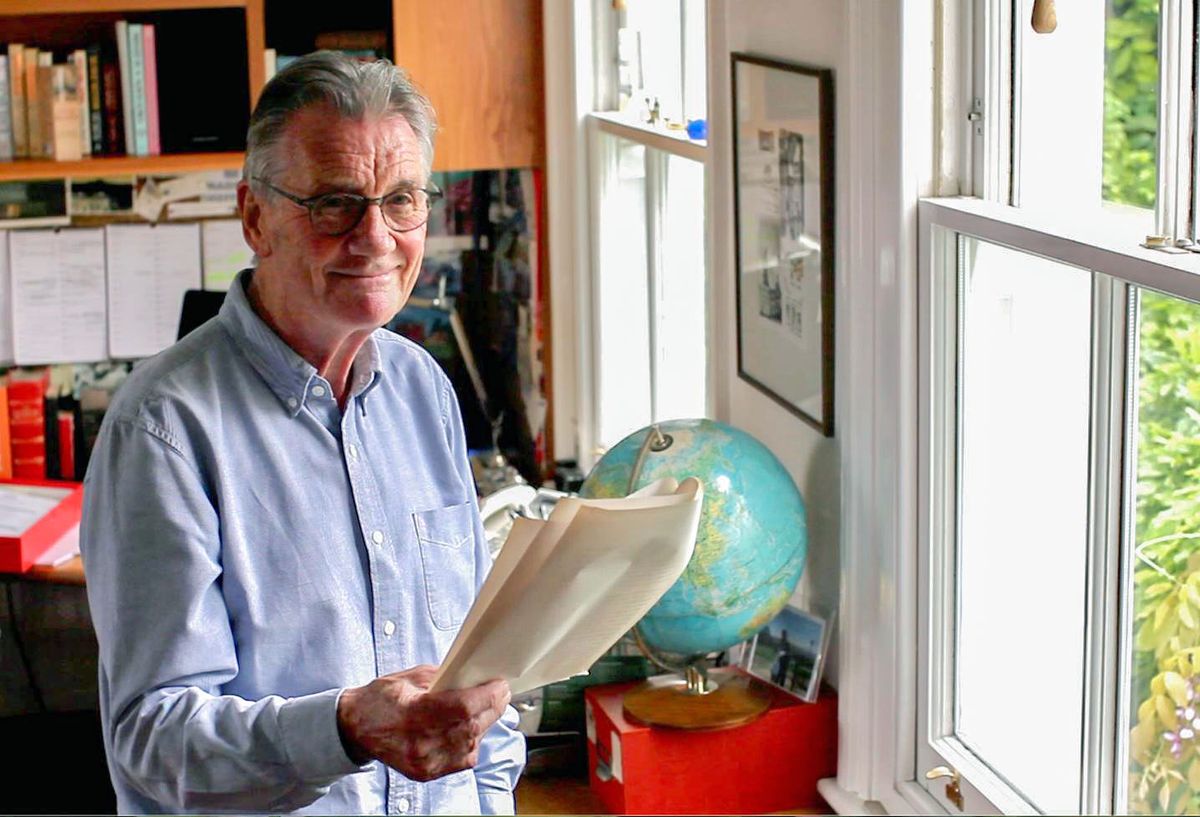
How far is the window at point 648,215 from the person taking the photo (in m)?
3.24

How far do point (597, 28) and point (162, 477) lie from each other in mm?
2471

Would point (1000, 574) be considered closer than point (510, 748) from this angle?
No

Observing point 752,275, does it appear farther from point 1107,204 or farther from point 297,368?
point 297,368

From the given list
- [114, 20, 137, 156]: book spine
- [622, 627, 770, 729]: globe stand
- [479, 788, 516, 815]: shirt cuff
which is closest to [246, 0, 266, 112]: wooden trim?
[114, 20, 137, 156]: book spine

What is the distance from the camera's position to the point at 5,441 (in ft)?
12.8

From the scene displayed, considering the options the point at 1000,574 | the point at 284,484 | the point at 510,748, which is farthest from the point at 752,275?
the point at 284,484

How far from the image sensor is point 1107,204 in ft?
5.92

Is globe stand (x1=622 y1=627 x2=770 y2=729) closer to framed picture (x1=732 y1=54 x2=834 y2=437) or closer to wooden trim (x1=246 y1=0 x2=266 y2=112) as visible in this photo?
framed picture (x1=732 y1=54 x2=834 y2=437)

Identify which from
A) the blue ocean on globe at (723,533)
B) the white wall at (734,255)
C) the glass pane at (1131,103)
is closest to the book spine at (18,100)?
the white wall at (734,255)

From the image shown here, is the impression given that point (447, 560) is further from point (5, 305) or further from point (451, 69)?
point (5, 305)

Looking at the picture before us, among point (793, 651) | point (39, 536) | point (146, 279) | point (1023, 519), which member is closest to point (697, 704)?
point (793, 651)

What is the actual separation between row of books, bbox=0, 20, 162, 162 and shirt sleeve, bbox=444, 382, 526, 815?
2350 millimetres

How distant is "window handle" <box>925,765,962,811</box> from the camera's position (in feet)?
6.99

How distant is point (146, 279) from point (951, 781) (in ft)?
8.55
